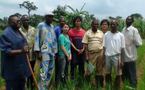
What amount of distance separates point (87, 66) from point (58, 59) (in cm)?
61

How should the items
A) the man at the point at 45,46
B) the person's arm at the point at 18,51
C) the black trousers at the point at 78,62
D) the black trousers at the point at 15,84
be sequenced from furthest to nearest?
the black trousers at the point at 78,62, the man at the point at 45,46, the black trousers at the point at 15,84, the person's arm at the point at 18,51

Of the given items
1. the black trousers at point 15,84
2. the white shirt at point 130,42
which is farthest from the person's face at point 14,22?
the white shirt at point 130,42

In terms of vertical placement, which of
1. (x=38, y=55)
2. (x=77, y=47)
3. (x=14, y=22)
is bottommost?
(x=38, y=55)

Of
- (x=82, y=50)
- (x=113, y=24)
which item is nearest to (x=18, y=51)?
(x=113, y=24)

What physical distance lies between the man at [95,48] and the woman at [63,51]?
Result: 36 cm

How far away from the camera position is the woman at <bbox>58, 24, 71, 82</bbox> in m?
9.10

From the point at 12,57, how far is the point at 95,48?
255 centimetres

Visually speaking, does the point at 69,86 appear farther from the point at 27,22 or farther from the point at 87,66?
the point at 27,22

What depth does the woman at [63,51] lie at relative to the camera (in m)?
9.10

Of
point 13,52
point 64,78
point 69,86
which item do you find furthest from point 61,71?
point 13,52

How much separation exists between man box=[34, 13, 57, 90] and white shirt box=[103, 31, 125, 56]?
111 centimetres

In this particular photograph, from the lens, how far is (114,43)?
8.86 metres

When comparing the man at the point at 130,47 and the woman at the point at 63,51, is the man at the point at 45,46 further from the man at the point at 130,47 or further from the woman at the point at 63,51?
the man at the point at 130,47

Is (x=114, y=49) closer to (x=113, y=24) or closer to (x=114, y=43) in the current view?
(x=114, y=43)
